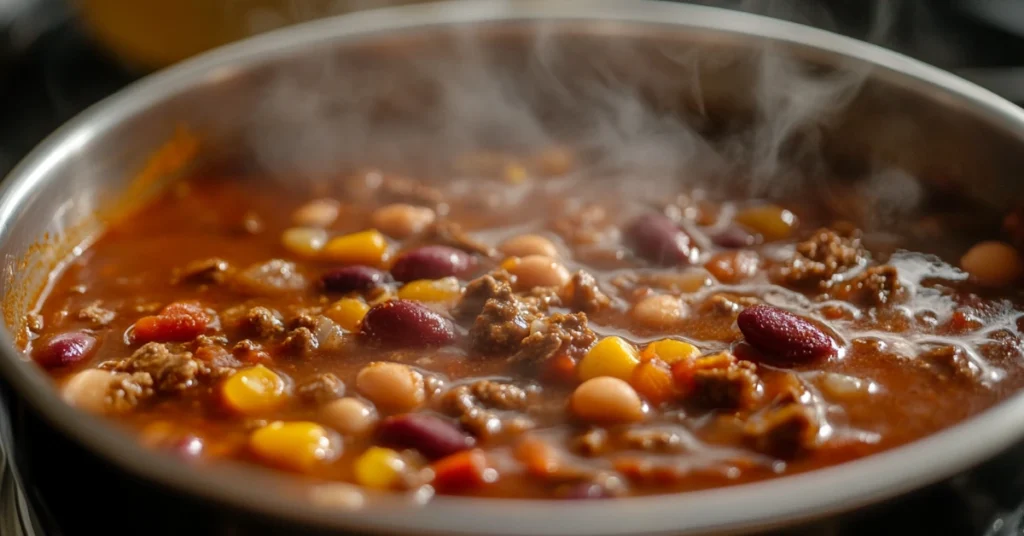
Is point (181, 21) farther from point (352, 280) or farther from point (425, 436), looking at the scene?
point (425, 436)

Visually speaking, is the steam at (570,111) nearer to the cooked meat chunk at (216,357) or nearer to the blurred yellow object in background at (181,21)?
the blurred yellow object in background at (181,21)

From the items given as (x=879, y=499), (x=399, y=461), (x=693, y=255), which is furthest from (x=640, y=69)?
(x=879, y=499)

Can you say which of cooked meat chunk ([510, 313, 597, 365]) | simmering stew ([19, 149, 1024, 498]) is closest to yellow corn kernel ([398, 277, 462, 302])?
simmering stew ([19, 149, 1024, 498])

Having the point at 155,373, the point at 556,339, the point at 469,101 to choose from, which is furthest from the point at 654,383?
the point at 469,101

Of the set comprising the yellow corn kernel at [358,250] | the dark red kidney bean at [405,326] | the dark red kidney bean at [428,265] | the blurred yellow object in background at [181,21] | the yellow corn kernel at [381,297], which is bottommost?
the dark red kidney bean at [405,326]

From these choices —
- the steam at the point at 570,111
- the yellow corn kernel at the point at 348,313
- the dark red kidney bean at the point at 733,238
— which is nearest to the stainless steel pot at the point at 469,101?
the steam at the point at 570,111
